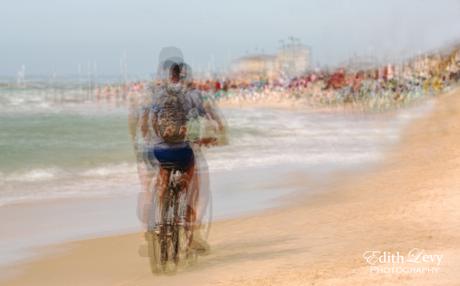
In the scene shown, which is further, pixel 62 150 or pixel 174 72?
pixel 62 150

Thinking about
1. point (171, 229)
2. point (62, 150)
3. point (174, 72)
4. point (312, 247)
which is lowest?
point (62, 150)

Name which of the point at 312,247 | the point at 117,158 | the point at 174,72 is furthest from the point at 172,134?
the point at 117,158

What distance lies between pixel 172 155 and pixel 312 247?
153cm

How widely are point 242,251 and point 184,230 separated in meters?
0.86

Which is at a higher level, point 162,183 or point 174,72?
point 174,72

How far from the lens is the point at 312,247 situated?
21.8 ft

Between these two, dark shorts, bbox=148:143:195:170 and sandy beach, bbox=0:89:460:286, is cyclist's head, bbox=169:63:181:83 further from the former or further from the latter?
sandy beach, bbox=0:89:460:286

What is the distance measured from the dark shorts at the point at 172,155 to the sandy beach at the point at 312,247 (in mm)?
803

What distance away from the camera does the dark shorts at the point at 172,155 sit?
5770 millimetres

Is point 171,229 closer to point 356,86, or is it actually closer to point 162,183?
point 162,183

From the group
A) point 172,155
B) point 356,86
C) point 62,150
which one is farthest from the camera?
→ point 356,86

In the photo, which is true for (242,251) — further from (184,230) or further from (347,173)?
(347,173)

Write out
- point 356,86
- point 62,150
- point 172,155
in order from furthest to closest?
point 356,86 → point 62,150 → point 172,155

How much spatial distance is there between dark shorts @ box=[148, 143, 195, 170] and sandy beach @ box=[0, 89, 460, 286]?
0.80m
